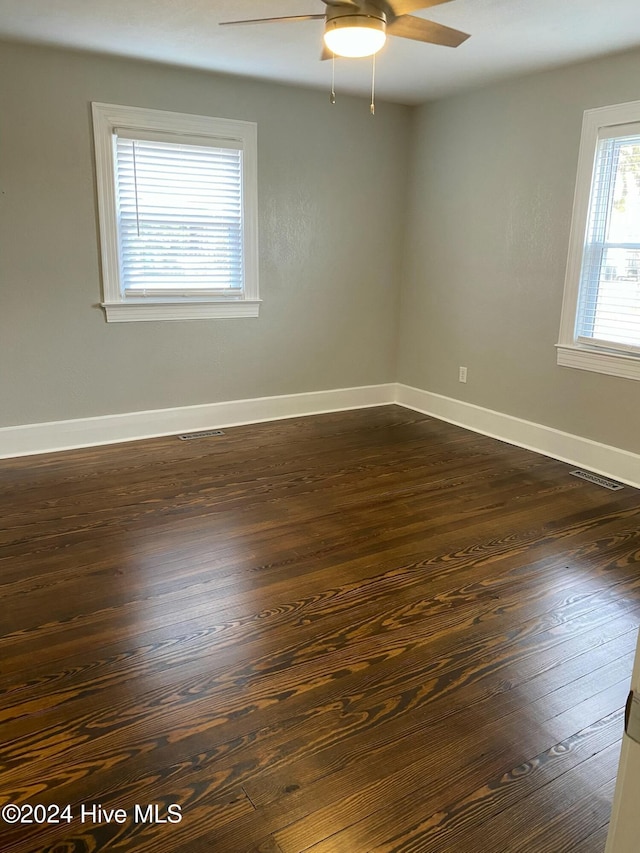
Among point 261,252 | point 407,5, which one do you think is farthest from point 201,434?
point 407,5

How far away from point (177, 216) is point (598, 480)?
3359 mm

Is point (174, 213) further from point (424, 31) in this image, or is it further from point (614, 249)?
point (614, 249)

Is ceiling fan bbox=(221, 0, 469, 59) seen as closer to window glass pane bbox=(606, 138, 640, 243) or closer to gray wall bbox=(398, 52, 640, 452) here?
window glass pane bbox=(606, 138, 640, 243)

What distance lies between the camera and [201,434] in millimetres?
4754

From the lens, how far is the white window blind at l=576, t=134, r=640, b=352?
3722mm

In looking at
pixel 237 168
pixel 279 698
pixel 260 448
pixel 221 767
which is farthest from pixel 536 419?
pixel 221 767

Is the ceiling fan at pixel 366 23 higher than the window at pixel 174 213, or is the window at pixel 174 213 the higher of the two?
the ceiling fan at pixel 366 23

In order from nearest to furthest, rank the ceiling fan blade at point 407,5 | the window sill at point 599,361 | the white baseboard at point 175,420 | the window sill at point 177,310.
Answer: the ceiling fan blade at point 407,5 < the window sill at point 599,361 < the white baseboard at point 175,420 < the window sill at point 177,310

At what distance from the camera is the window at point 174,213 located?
419 cm

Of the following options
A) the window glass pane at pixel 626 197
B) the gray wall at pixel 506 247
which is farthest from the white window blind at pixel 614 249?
the gray wall at pixel 506 247

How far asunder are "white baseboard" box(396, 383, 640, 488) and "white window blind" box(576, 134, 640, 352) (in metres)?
0.67

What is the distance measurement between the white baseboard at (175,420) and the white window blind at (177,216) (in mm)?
898

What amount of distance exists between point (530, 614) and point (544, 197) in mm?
2964

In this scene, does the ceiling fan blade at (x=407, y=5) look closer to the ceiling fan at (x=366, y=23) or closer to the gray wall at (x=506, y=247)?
the ceiling fan at (x=366, y=23)
